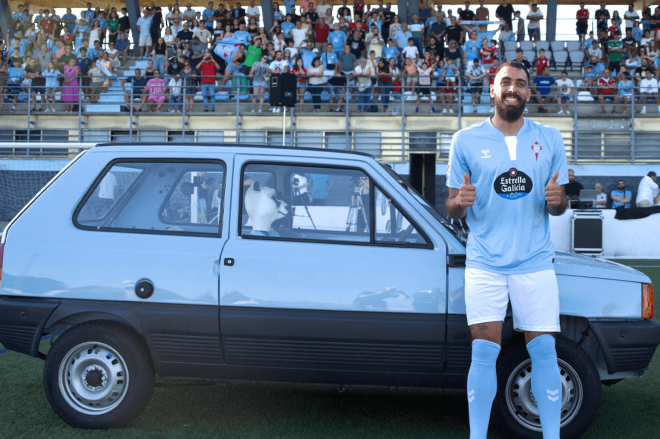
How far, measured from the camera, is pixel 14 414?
14.3 feet

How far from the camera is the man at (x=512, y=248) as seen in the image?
133 inches

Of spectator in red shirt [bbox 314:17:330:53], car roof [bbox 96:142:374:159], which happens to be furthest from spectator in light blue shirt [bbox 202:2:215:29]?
car roof [bbox 96:142:374:159]

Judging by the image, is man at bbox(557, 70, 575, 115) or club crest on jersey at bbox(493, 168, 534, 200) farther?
man at bbox(557, 70, 575, 115)

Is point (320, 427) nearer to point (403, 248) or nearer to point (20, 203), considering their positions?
point (403, 248)

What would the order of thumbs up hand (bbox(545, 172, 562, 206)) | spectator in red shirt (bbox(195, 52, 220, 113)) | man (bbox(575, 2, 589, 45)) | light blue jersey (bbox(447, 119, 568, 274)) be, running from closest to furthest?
thumbs up hand (bbox(545, 172, 562, 206))
light blue jersey (bbox(447, 119, 568, 274))
spectator in red shirt (bbox(195, 52, 220, 113))
man (bbox(575, 2, 589, 45))

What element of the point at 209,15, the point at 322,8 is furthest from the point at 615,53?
the point at 209,15

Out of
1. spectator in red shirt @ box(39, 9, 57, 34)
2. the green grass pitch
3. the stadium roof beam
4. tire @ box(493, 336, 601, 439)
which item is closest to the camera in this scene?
tire @ box(493, 336, 601, 439)

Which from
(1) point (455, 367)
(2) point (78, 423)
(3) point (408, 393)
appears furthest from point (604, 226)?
(2) point (78, 423)

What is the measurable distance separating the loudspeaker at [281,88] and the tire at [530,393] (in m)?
9.32

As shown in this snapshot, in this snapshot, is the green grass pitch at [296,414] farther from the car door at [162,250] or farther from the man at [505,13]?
the man at [505,13]

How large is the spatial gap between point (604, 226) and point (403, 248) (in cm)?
1183

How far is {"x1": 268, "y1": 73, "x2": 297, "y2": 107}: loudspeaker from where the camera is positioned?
12555 millimetres

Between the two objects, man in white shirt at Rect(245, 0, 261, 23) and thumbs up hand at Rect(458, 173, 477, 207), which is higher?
man in white shirt at Rect(245, 0, 261, 23)

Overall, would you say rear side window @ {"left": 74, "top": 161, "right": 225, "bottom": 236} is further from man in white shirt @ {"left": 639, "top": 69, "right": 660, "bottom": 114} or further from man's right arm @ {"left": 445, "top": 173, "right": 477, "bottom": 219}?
man in white shirt @ {"left": 639, "top": 69, "right": 660, "bottom": 114}
